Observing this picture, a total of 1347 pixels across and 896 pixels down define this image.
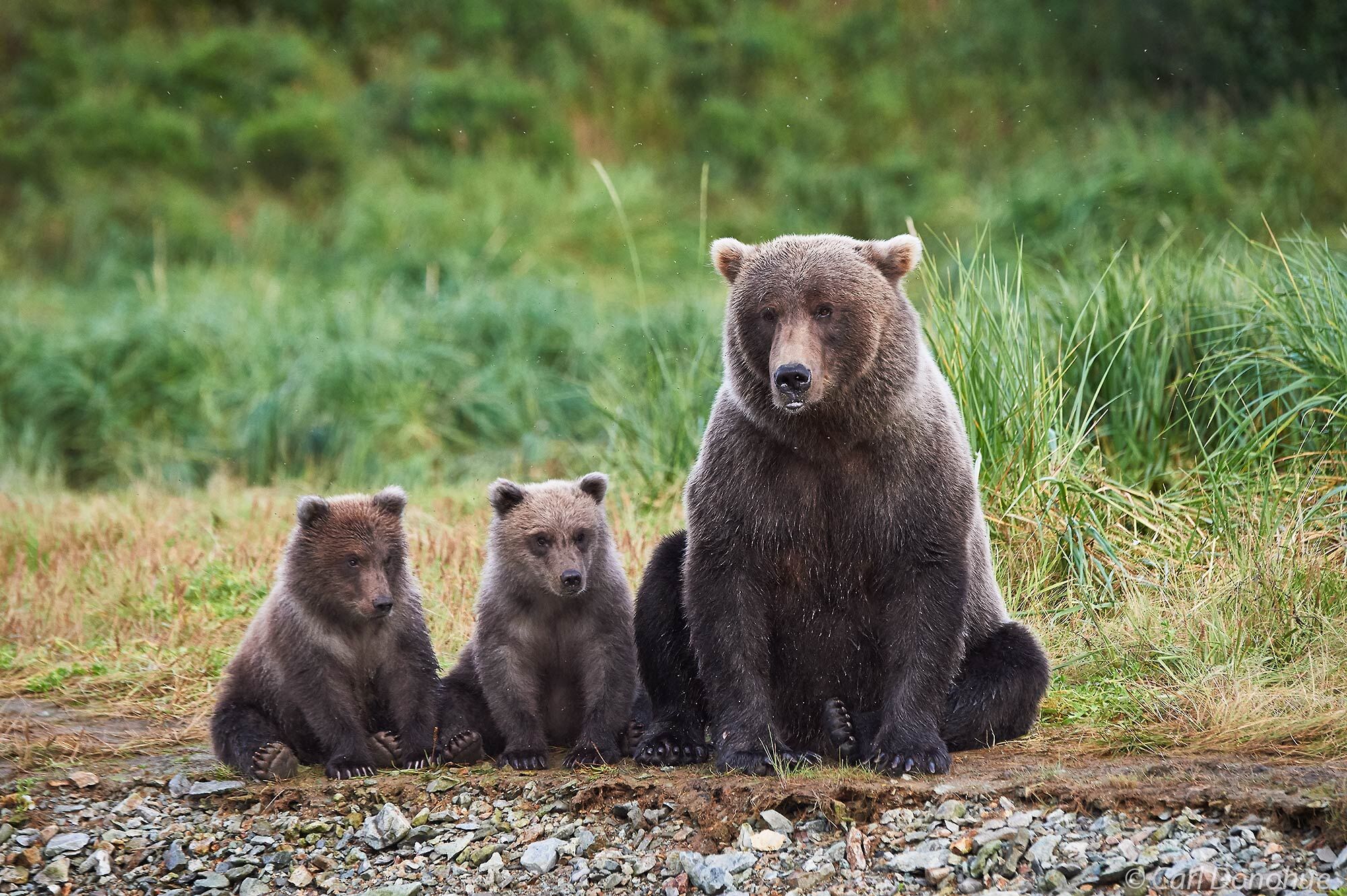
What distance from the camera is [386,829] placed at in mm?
4477

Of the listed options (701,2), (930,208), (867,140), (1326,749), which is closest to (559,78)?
(701,2)

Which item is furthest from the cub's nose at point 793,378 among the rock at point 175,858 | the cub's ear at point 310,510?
the rock at point 175,858

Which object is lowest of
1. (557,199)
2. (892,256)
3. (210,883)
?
(210,883)

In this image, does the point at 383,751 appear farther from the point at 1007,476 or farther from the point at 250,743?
the point at 1007,476

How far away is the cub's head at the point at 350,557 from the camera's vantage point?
5.13 m

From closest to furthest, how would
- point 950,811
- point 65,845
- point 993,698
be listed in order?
point 950,811
point 65,845
point 993,698

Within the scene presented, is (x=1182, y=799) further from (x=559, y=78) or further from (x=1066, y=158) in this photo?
(x=559, y=78)

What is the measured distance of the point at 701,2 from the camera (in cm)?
2211

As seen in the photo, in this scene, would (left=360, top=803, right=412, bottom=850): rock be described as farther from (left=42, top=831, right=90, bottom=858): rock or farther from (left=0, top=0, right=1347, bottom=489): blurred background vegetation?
(left=0, top=0, right=1347, bottom=489): blurred background vegetation

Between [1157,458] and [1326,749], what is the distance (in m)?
2.97

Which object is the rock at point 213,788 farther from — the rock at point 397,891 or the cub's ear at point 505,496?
the cub's ear at point 505,496

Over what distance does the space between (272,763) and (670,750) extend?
1322 millimetres

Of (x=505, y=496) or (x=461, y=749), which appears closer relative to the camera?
(x=461, y=749)

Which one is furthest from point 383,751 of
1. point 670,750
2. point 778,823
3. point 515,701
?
point 778,823
